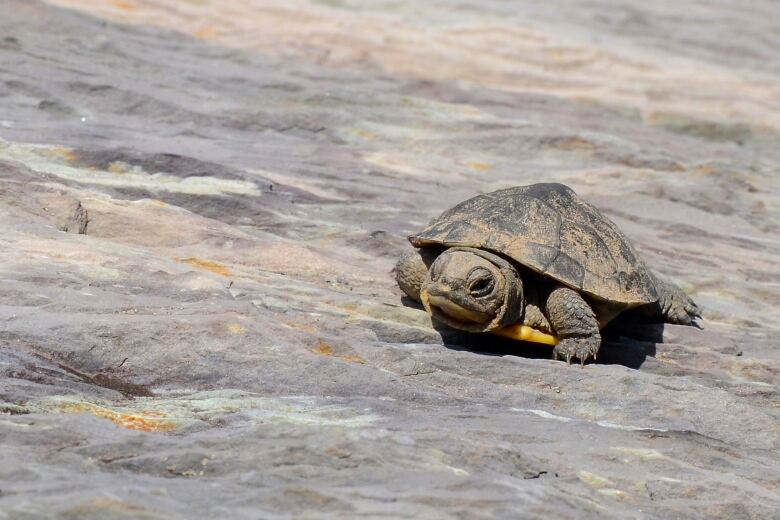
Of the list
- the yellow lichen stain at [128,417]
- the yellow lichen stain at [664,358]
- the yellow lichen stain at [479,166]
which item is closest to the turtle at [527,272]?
the yellow lichen stain at [664,358]

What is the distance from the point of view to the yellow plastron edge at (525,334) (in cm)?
632

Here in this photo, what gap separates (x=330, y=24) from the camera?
590 inches

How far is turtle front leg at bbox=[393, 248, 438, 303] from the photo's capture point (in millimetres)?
6590

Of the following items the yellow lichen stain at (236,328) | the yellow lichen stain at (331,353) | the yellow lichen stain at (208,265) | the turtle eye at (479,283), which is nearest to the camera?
the yellow lichen stain at (236,328)

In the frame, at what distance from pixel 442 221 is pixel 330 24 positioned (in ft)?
29.3

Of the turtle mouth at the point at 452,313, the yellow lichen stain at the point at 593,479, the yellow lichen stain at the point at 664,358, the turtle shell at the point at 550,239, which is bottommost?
the yellow lichen stain at the point at 593,479

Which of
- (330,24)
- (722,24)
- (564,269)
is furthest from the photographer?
(722,24)

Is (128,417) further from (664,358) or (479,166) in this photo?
(479,166)

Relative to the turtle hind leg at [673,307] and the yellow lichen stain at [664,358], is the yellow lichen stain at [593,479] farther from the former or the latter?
the turtle hind leg at [673,307]

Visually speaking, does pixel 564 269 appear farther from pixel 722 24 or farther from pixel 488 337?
pixel 722 24

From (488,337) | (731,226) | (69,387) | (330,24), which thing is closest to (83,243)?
(69,387)

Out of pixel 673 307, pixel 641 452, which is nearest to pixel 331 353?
pixel 641 452

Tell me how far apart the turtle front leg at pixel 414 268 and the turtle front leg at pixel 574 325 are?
2.52 ft

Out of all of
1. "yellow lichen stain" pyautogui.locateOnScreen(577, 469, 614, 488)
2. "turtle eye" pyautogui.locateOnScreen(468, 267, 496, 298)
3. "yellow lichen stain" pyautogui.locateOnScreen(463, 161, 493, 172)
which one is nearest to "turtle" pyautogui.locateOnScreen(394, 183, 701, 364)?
"turtle eye" pyautogui.locateOnScreen(468, 267, 496, 298)
